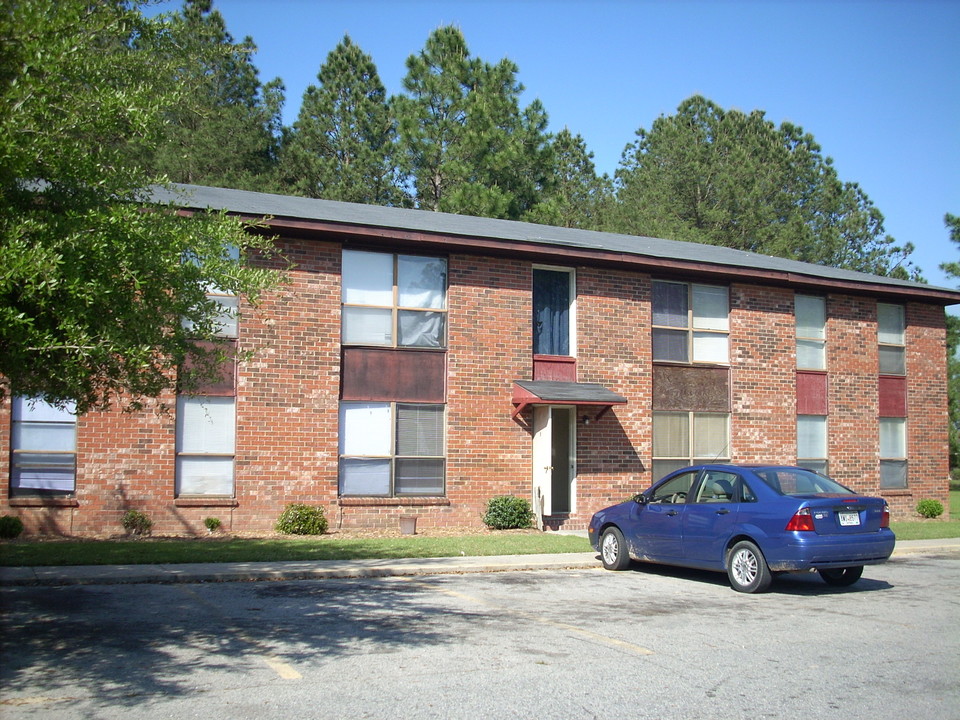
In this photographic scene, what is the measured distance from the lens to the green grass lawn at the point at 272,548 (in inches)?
516

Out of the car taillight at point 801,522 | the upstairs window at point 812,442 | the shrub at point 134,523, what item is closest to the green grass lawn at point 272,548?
the shrub at point 134,523

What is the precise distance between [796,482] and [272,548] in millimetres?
7887

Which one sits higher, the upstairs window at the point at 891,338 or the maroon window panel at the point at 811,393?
the upstairs window at the point at 891,338

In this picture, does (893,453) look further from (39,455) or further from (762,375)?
(39,455)

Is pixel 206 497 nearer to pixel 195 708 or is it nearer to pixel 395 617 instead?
pixel 395 617

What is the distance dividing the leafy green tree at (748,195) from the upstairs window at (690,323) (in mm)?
20747

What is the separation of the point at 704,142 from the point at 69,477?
133 feet

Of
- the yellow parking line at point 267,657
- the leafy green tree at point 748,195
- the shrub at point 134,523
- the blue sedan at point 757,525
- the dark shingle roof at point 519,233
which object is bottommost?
the yellow parking line at point 267,657

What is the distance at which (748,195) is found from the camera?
147 ft

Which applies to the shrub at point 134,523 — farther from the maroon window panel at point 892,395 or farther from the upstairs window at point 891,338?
the upstairs window at point 891,338

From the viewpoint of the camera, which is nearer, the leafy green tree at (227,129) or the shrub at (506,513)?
the shrub at (506,513)

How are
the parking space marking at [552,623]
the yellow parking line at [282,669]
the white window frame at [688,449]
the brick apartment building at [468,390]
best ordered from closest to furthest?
the yellow parking line at [282,669]
the parking space marking at [552,623]
the brick apartment building at [468,390]
the white window frame at [688,449]

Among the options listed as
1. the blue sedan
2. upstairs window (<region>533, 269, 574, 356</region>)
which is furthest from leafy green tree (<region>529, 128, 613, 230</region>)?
the blue sedan

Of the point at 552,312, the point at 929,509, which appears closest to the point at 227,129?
the point at 552,312
